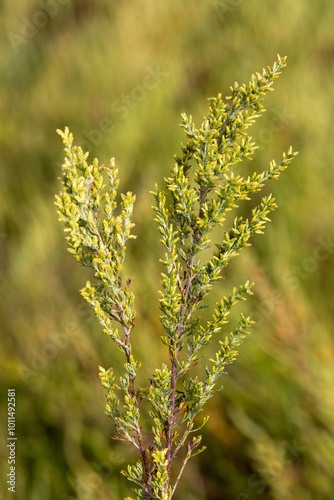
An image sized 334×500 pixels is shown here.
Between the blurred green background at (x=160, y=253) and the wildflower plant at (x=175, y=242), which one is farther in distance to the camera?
the blurred green background at (x=160, y=253)

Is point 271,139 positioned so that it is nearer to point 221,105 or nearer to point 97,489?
point 97,489

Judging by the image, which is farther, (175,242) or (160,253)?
(160,253)

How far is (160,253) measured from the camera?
1.60 m

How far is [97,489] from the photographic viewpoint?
3.43 ft

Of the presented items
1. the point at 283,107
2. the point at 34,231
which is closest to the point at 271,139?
the point at 283,107

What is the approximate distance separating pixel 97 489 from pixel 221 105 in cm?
94

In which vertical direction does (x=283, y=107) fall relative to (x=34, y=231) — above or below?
above

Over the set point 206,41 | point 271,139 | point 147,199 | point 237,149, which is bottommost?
point 237,149

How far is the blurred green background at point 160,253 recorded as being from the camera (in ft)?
3.52

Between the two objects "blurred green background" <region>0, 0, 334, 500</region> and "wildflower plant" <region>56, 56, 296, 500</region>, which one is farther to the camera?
"blurred green background" <region>0, 0, 334, 500</region>

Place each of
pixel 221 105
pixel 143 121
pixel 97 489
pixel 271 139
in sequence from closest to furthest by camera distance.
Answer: pixel 221 105, pixel 97 489, pixel 271 139, pixel 143 121

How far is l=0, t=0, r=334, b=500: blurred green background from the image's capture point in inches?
42.2

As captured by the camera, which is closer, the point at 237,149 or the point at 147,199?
the point at 237,149

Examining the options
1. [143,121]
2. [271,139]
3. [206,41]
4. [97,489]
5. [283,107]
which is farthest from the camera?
[206,41]
